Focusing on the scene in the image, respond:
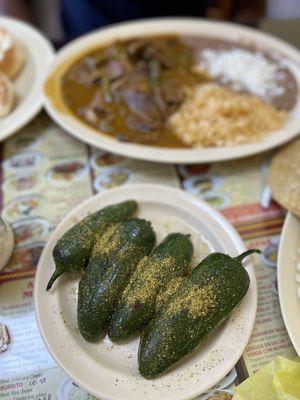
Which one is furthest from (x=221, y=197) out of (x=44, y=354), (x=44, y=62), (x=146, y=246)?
(x=44, y=62)

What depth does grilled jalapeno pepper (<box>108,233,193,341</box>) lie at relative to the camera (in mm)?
1010

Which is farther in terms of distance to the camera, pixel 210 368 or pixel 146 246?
pixel 146 246

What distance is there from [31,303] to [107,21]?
1.74 metres

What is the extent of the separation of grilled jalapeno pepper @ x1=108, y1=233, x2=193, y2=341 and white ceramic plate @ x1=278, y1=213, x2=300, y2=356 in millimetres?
257

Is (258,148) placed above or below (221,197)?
above

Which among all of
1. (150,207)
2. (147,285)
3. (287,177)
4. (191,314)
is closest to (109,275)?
(147,285)

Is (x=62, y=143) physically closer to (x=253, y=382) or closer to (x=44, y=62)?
(x=44, y=62)

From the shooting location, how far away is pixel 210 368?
989 millimetres

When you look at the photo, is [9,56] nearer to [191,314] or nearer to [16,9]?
[16,9]

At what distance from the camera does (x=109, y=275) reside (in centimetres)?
106

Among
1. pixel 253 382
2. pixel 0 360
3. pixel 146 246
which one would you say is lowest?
pixel 0 360

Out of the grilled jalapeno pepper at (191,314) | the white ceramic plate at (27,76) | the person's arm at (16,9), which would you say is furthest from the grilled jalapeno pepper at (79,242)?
the person's arm at (16,9)

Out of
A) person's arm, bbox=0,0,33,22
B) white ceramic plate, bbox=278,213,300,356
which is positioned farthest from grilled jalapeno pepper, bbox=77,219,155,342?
person's arm, bbox=0,0,33,22

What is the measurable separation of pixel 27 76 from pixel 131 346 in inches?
53.4
